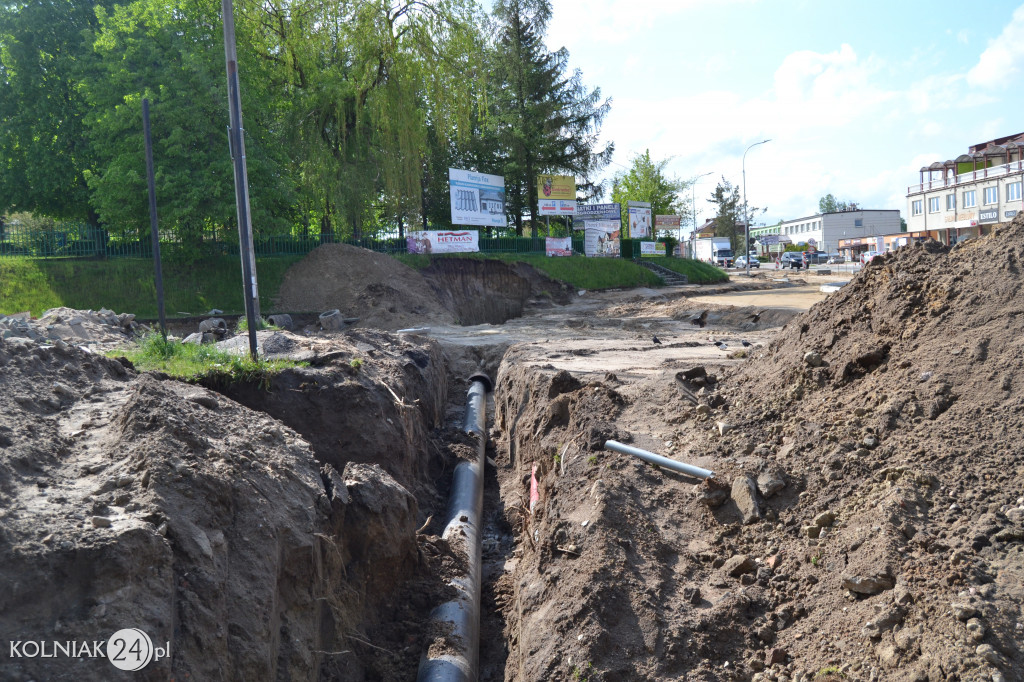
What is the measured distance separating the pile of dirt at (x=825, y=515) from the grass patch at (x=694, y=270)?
36.7m

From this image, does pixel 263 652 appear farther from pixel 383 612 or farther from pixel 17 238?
pixel 17 238

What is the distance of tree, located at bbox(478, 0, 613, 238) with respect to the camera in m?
41.4

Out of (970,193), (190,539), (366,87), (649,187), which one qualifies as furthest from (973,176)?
(190,539)

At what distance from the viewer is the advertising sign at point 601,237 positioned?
40.9m

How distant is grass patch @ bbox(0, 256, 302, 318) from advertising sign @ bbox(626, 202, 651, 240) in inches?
977

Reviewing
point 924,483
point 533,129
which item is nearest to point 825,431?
point 924,483

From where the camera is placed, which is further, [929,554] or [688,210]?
[688,210]

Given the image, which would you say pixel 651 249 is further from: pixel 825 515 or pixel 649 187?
pixel 825 515

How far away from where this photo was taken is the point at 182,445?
465 centimetres

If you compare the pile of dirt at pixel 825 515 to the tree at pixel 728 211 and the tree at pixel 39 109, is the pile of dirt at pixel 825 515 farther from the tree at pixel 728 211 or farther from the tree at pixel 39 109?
the tree at pixel 728 211

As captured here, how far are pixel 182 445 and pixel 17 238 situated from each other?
2797 cm

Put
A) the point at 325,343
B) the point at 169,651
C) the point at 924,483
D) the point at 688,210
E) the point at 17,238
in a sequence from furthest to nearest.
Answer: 1. the point at 688,210
2. the point at 17,238
3. the point at 325,343
4. the point at 924,483
5. the point at 169,651

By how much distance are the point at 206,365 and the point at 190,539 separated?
3958 millimetres

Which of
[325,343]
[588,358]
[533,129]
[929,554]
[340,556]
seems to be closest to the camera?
[929,554]
